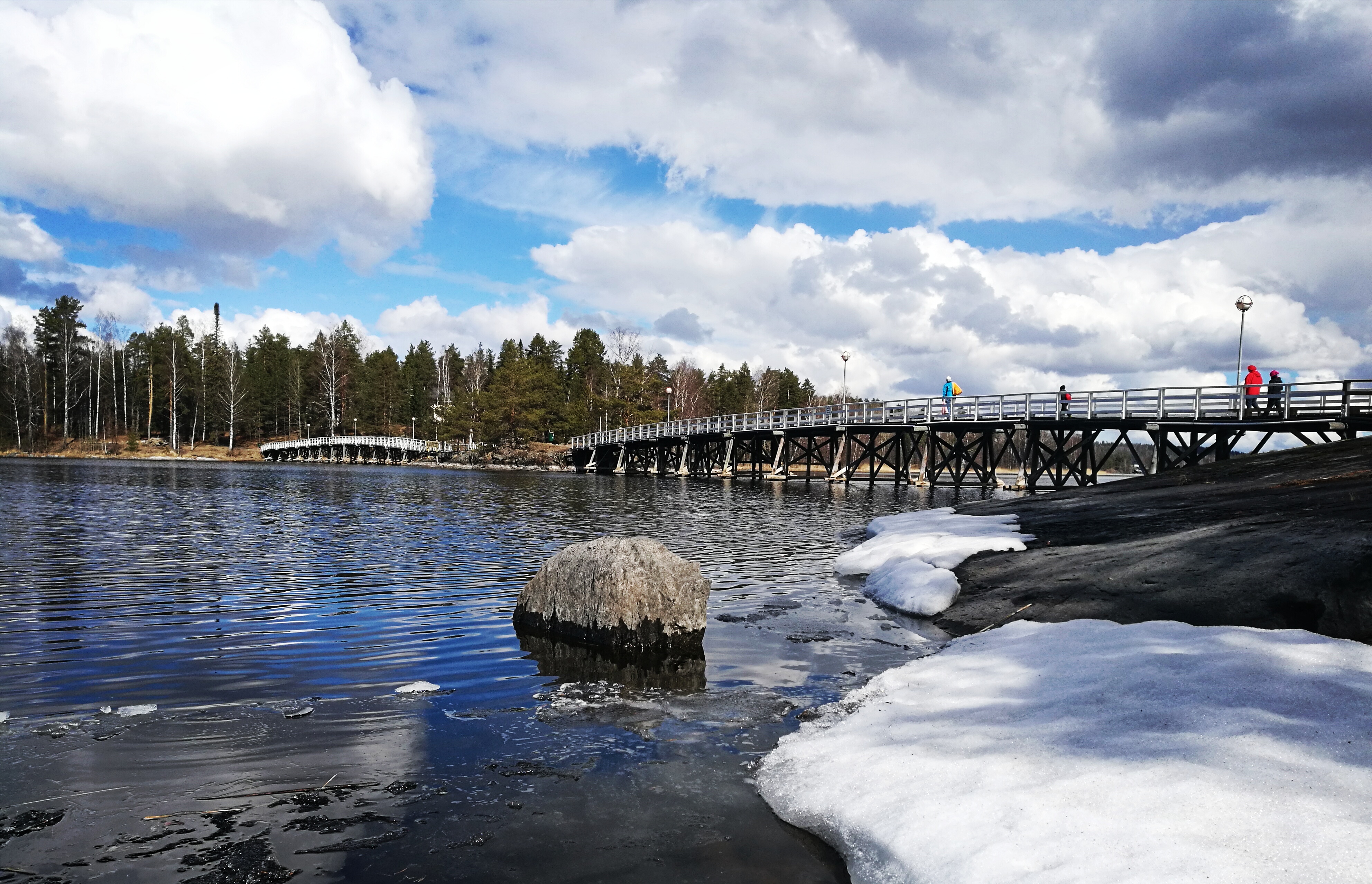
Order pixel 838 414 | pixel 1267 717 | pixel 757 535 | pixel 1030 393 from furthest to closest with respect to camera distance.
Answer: pixel 838 414 < pixel 1030 393 < pixel 757 535 < pixel 1267 717

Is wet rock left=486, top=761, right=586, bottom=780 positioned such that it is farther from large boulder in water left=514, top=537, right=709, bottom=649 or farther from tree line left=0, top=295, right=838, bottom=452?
tree line left=0, top=295, right=838, bottom=452

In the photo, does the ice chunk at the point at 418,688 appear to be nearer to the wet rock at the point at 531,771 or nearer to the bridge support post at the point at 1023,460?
the wet rock at the point at 531,771

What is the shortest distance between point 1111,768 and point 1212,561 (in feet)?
18.2

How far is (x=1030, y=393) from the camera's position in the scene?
3741 cm

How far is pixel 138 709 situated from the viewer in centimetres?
632

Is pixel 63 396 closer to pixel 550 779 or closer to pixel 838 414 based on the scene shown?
pixel 838 414

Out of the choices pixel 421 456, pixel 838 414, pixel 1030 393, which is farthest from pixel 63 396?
pixel 1030 393

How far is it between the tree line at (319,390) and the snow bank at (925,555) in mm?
60244

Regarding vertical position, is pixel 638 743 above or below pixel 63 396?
below

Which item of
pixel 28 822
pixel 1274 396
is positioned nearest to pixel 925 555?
pixel 28 822

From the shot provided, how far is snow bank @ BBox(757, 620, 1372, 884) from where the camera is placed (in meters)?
3.53

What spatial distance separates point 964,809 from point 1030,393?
3695 cm

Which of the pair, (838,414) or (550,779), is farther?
(838,414)

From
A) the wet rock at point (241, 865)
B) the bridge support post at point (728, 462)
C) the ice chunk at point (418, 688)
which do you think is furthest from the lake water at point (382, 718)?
the bridge support post at point (728, 462)
